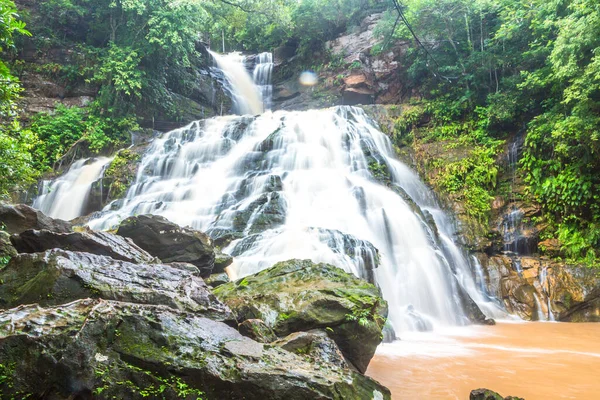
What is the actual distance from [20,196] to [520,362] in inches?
595

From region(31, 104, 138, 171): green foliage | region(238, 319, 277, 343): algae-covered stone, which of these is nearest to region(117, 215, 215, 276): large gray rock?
region(238, 319, 277, 343): algae-covered stone

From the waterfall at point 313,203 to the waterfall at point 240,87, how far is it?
16.1ft

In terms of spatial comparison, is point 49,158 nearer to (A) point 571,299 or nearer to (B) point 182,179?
(B) point 182,179

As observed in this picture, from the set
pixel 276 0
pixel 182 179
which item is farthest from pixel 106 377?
pixel 276 0

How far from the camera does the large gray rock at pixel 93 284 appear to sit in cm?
324

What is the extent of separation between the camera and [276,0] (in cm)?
1892

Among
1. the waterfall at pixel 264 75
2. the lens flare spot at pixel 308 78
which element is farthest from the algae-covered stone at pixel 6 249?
the lens flare spot at pixel 308 78

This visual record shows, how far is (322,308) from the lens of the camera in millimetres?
4410

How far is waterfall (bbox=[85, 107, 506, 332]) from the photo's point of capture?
27.2 feet

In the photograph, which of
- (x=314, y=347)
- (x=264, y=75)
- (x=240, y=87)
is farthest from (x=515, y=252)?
(x=264, y=75)

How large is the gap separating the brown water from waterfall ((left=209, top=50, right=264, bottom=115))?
1728cm

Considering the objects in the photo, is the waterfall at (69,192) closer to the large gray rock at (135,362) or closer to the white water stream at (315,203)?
the white water stream at (315,203)

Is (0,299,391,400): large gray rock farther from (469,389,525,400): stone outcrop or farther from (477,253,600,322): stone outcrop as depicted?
(477,253,600,322): stone outcrop

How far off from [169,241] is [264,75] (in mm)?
18860
